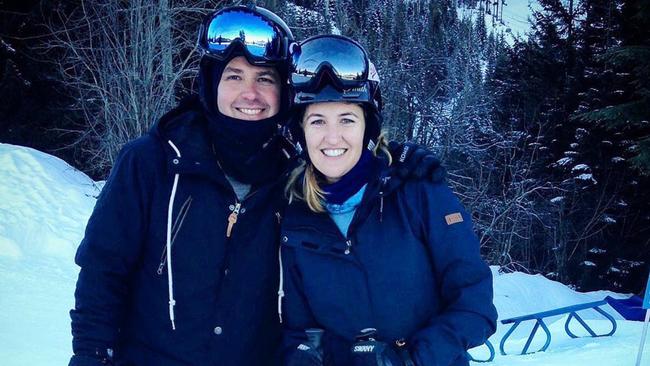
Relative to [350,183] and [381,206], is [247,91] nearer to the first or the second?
[350,183]

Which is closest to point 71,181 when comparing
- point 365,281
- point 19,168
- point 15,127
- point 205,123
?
point 19,168

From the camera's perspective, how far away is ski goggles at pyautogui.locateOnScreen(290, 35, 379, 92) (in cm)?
223

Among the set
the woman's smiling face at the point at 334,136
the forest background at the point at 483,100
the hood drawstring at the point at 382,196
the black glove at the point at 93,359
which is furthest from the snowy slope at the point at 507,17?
the black glove at the point at 93,359

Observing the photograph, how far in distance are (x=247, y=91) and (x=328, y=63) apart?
41 cm

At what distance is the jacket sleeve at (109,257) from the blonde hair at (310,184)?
23.3 inches

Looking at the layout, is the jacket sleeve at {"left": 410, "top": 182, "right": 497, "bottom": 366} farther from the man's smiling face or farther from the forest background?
the forest background

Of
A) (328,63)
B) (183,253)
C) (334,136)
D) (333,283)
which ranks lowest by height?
(333,283)

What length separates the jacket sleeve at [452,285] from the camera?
1915mm

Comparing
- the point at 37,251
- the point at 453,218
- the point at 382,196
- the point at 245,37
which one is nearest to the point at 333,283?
the point at 382,196

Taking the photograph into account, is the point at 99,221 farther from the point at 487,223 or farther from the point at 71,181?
the point at 487,223

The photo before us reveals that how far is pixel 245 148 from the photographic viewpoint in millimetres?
2262

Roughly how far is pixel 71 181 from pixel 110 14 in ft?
13.6

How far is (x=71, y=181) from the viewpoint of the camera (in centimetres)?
984

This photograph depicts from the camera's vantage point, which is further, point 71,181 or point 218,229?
point 71,181
